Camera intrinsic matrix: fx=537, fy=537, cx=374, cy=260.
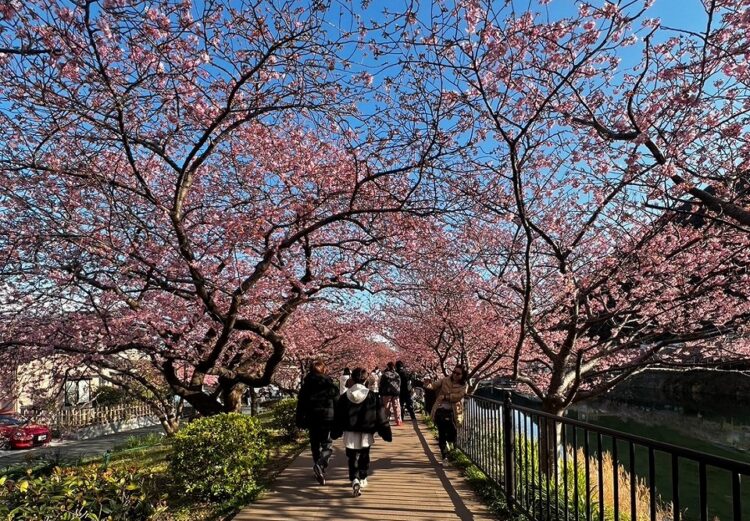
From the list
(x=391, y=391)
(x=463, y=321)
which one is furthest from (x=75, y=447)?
(x=463, y=321)

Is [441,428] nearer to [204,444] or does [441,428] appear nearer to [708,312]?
[204,444]

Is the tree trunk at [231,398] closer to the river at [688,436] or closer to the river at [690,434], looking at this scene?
the river at [688,436]

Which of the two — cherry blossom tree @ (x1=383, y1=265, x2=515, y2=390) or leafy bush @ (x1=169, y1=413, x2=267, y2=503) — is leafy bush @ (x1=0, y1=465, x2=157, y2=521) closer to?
leafy bush @ (x1=169, y1=413, x2=267, y2=503)

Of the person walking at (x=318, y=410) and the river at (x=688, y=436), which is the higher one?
the person walking at (x=318, y=410)

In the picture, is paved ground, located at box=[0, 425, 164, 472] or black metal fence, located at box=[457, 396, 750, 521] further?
paved ground, located at box=[0, 425, 164, 472]

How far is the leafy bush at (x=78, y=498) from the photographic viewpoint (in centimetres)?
326

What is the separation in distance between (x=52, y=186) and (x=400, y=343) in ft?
61.3

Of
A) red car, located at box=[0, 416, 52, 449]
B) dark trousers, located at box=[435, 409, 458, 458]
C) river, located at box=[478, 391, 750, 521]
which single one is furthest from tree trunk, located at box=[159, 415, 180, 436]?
river, located at box=[478, 391, 750, 521]

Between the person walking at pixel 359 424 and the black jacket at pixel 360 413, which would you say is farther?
the black jacket at pixel 360 413

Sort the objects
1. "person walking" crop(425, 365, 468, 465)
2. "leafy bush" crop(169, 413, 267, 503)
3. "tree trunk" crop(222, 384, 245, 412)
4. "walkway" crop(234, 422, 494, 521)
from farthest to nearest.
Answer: "tree trunk" crop(222, 384, 245, 412) → "person walking" crop(425, 365, 468, 465) → "leafy bush" crop(169, 413, 267, 503) → "walkway" crop(234, 422, 494, 521)

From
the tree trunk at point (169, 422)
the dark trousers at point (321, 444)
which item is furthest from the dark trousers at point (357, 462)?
the tree trunk at point (169, 422)

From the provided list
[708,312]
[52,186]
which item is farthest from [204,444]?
[708,312]

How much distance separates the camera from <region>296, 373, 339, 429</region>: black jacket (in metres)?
6.95

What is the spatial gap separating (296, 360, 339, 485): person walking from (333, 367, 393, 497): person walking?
0.21 meters
